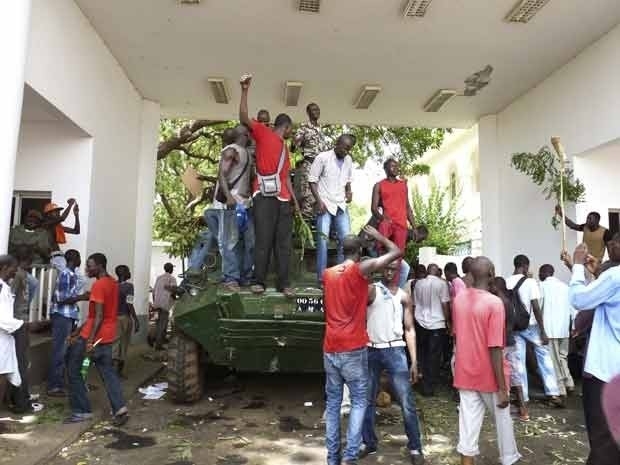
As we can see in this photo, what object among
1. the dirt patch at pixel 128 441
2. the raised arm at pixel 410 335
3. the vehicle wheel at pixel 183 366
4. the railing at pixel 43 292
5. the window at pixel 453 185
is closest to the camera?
the raised arm at pixel 410 335

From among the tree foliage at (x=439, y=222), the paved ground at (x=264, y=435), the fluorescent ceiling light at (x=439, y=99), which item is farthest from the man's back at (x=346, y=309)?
the tree foliage at (x=439, y=222)

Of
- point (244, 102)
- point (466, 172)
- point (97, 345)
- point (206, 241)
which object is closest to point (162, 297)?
point (206, 241)

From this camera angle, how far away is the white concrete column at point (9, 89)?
18.2 ft

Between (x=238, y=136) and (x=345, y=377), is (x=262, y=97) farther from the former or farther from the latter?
(x=345, y=377)

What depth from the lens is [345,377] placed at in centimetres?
411

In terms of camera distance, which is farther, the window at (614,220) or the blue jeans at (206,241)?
the window at (614,220)

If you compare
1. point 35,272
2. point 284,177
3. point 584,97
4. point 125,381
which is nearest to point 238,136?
point 284,177

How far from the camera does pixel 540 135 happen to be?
9.95 m

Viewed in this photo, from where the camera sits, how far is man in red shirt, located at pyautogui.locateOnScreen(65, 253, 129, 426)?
5.37 metres

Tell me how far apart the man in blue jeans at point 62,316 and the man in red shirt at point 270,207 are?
7.38 feet

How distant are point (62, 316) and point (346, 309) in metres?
3.93

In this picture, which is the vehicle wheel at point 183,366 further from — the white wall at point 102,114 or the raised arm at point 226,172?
the white wall at point 102,114

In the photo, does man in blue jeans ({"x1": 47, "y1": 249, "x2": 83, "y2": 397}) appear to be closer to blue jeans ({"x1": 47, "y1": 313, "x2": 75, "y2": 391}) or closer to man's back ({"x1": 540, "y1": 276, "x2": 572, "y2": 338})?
blue jeans ({"x1": 47, "y1": 313, "x2": 75, "y2": 391})

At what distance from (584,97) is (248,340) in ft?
21.6
